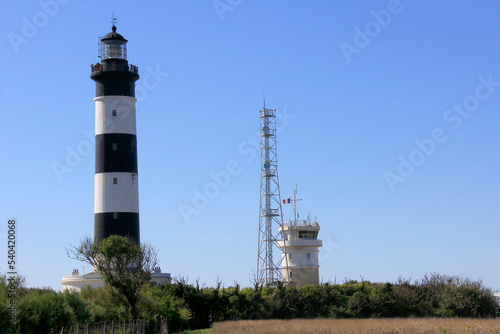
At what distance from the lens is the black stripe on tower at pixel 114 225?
138ft

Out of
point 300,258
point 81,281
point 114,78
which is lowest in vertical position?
point 81,281

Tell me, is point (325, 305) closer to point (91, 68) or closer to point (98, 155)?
point (98, 155)

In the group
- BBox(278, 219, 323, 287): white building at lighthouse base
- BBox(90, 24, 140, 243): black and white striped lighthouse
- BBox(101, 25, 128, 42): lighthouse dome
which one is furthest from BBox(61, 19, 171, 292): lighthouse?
BBox(278, 219, 323, 287): white building at lighthouse base

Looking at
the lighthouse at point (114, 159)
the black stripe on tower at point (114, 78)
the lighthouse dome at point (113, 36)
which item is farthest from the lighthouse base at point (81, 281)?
the lighthouse dome at point (113, 36)

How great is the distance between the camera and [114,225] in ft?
139

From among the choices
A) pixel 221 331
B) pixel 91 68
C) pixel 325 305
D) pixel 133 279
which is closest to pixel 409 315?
pixel 325 305

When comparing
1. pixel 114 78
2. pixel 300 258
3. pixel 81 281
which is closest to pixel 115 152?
pixel 114 78

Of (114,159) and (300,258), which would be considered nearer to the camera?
(114,159)

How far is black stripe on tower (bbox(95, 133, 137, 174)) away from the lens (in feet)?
141

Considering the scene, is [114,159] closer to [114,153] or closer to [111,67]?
[114,153]

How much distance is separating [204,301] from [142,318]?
1002 centimetres

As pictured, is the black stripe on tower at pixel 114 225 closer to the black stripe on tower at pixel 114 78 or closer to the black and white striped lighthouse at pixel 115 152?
the black and white striped lighthouse at pixel 115 152

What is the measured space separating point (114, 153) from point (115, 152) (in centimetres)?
9

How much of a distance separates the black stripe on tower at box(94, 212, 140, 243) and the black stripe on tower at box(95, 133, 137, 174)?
269 cm
